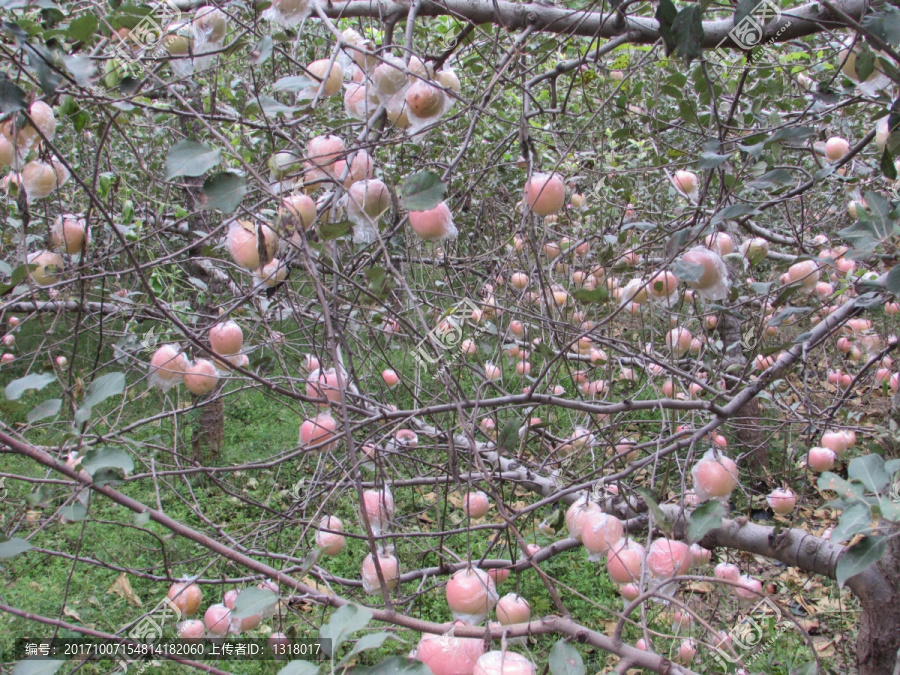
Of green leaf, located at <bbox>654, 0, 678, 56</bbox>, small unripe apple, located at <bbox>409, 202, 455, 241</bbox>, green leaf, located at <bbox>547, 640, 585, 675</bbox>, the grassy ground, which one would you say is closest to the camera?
green leaf, located at <bbox>547, 640, 585, 675</bbox>

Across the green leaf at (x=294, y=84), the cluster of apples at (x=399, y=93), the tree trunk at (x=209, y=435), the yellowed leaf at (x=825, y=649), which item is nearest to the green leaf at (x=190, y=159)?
the green leaf at (x=294, y=84)

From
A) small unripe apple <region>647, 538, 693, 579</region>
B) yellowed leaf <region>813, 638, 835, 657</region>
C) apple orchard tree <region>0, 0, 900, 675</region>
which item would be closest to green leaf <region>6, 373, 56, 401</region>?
apple orchard tree <region>0, 0, 900, 675</region>

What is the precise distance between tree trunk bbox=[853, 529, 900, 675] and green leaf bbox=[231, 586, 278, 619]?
4.97ft

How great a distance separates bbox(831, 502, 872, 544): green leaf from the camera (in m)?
0.80

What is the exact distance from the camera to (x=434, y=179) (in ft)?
3.21

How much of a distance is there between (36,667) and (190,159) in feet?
2.25

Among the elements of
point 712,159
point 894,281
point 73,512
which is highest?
point 712,159

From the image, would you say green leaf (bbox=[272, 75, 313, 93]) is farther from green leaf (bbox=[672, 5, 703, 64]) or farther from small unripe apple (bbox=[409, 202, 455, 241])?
green leaf (bbox=[672, 5, 703, 64])

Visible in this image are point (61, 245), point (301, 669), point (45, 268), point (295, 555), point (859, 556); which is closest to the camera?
point (301, 669)

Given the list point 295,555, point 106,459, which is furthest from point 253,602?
point 295,555

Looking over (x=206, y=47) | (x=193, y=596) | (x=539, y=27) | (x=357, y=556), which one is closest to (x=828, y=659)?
(x=357, y=556)

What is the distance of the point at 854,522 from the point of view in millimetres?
→ 806

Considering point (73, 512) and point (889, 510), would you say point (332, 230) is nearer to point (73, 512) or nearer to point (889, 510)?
point (73, 512)

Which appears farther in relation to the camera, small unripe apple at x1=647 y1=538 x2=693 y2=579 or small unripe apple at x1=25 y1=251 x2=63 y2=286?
small unripe apple at x1=25 y1=251 x2=63 y2=286
